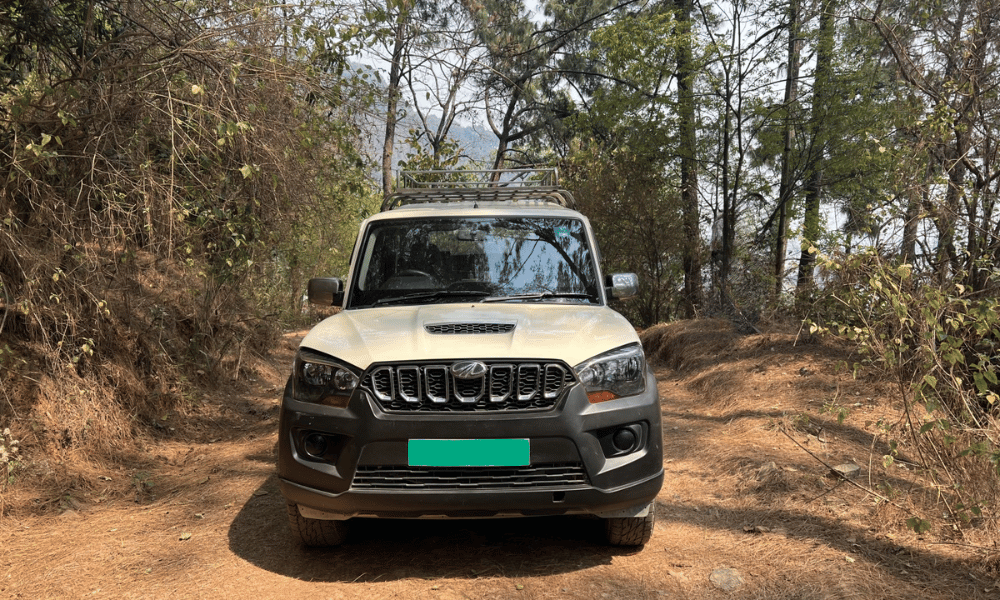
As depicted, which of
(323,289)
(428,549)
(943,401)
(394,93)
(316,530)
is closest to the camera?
(943,401)

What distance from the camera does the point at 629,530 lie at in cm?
408

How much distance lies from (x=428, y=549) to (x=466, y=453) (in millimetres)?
1092

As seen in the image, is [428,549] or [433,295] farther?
[433,295]

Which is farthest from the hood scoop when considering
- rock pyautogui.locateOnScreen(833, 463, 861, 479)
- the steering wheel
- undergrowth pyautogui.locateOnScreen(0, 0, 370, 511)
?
rock pyautogui.locateOnScreen(833, 463, 861, 479)

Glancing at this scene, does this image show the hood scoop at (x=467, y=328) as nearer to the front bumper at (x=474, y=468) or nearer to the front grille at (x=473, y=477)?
the front bumper at (x=474, y=468)

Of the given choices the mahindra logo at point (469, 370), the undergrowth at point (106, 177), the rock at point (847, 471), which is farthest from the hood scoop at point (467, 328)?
the rock at point (847, 471)

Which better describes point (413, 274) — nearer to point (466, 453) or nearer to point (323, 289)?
point (323, 289)

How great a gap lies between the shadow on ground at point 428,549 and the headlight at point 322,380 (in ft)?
3.26

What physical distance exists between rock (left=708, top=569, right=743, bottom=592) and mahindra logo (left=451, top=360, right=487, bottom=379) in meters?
1.64

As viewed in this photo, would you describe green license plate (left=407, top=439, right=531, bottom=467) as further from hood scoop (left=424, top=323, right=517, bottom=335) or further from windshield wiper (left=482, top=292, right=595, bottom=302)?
windshield wiper (left=482, top=292, right=595, bottom=302)

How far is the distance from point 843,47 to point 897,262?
651cm

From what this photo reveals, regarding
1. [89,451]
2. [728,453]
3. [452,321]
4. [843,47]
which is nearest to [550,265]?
[452,321]

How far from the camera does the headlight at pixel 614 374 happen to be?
363 centimetres

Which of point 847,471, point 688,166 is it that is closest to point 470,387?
point 847,471
